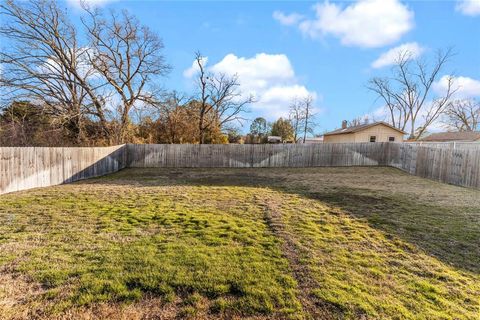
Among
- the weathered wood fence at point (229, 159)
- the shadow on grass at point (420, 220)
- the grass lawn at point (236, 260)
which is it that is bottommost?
the grass lawn at point (236, 260)

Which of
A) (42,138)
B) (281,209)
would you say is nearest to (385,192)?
(281,209)

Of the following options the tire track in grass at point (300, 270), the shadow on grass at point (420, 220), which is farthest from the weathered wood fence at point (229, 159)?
the tire track in grass at point (300, 270)

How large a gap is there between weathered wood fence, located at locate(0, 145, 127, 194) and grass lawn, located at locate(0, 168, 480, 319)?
5.11 ft

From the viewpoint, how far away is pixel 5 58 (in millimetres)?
13180

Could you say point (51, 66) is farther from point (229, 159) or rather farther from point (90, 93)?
point (229, 159)

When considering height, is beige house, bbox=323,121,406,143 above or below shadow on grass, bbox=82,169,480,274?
above

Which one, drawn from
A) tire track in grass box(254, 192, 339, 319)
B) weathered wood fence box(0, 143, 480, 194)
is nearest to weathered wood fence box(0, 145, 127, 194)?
weathered wood fence box(0, 143, 480, 194)

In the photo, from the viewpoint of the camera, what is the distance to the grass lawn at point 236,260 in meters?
2.03

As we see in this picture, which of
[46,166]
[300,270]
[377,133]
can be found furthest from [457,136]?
[46,166]

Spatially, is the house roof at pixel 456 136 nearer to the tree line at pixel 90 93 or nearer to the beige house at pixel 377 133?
the beige house at pixel 377 133

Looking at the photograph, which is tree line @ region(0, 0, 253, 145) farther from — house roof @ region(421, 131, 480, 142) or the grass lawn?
house roof @ region(421, 131, 480, 142)

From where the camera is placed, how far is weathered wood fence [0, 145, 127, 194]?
6281mm

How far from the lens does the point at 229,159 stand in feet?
46.8

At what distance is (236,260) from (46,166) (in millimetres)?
7509
